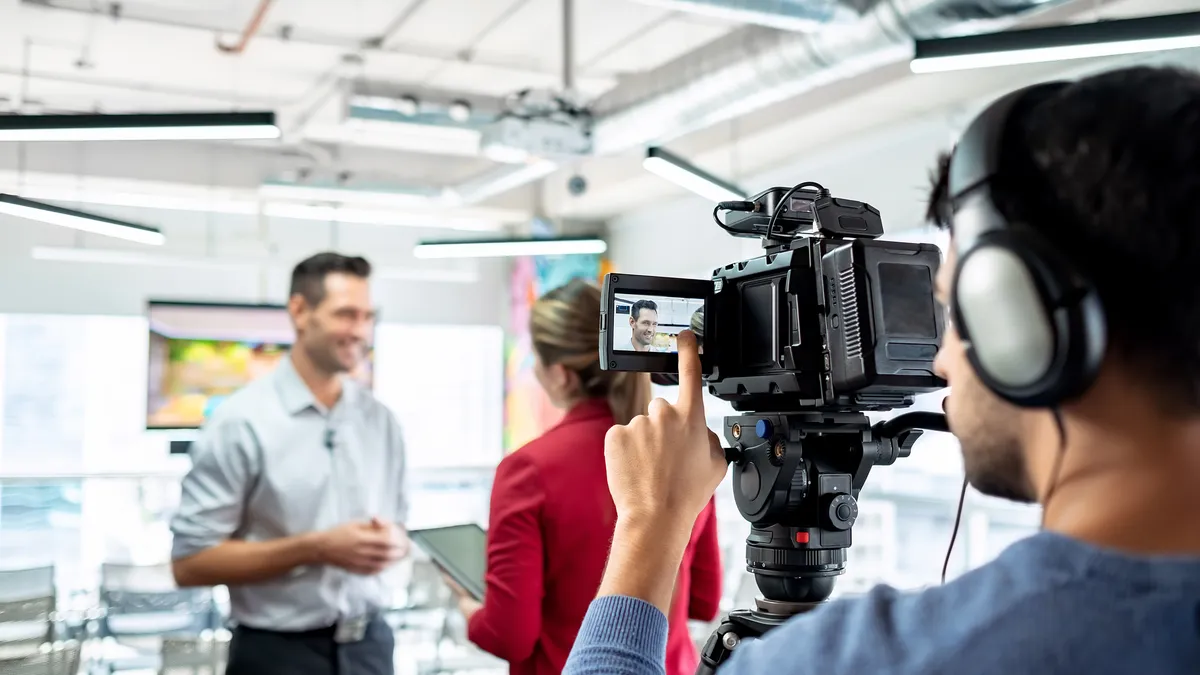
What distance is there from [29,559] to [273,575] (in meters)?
6.16

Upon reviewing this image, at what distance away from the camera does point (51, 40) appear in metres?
5.98

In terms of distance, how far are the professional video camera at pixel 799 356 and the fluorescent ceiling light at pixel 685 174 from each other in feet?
9.53

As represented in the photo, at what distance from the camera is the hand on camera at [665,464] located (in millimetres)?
949

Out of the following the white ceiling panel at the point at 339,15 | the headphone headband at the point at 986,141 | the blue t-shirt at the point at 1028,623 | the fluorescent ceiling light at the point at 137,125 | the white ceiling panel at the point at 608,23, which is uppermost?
the white ceiling panel at the point at 339,15

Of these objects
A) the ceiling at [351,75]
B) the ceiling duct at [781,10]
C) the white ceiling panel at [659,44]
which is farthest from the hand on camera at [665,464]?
the white ceiling panel at [659,44]

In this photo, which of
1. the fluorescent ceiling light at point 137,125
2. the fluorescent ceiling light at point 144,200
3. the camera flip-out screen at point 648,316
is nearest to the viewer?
the camera flip-out screen at point 648,316

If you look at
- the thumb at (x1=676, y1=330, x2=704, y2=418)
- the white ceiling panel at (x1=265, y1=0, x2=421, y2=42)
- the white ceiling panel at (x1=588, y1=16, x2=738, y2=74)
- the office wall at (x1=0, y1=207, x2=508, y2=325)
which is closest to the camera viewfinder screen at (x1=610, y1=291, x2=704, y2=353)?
the thumb at (x1=676, y1=330, x2=704, y2=418)

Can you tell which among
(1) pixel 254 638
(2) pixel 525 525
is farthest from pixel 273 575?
(2) pixel 525 525

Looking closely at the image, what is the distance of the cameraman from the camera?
0.57 metres

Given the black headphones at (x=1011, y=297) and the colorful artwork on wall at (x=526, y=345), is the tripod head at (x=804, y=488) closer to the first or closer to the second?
the black headphones at (x=1011, y=297)

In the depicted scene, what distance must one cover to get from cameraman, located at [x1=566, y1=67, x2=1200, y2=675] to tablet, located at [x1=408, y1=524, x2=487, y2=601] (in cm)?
149

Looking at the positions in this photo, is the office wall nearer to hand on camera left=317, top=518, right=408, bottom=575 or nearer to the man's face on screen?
hand on camera left=317, top=518, right=408, bottom=575

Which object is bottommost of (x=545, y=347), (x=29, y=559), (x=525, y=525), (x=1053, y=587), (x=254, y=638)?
(x=29, y=559)

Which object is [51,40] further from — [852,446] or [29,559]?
[852,446]
